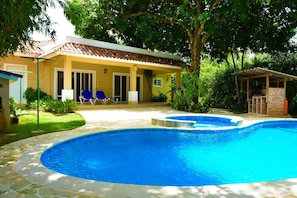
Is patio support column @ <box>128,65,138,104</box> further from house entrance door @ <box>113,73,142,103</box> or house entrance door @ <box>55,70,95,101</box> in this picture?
house entrance door @ <box>55,70,95,101</box>

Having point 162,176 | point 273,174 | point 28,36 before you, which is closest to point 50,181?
point 162,176

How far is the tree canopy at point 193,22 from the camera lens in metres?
16.4

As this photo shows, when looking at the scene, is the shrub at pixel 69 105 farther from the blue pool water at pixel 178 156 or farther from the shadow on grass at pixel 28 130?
the blue pool water at pixel 178 156

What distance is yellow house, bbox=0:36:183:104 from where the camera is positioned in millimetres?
14516

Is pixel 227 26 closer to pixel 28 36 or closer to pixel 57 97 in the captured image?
pixel 57 97

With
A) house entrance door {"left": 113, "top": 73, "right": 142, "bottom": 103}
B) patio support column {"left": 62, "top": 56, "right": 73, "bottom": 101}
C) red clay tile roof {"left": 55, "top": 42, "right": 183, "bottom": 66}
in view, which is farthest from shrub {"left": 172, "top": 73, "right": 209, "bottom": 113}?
patio support column {"left": 62, "top": 56, "right": 73, "bottom": 101}

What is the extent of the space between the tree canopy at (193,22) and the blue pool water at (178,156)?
9.22m

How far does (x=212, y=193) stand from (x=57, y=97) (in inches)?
620

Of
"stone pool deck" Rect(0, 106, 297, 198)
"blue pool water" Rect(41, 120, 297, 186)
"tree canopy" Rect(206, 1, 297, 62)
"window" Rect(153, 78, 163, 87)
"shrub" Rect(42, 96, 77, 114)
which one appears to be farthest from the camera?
"window" Rect(153, 78, 163, 87)

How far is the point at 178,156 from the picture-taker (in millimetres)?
6531

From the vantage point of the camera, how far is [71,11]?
308 inches

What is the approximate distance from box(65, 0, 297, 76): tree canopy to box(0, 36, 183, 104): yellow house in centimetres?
180

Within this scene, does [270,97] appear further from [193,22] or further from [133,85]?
[133,85]

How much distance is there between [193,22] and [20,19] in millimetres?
12361
